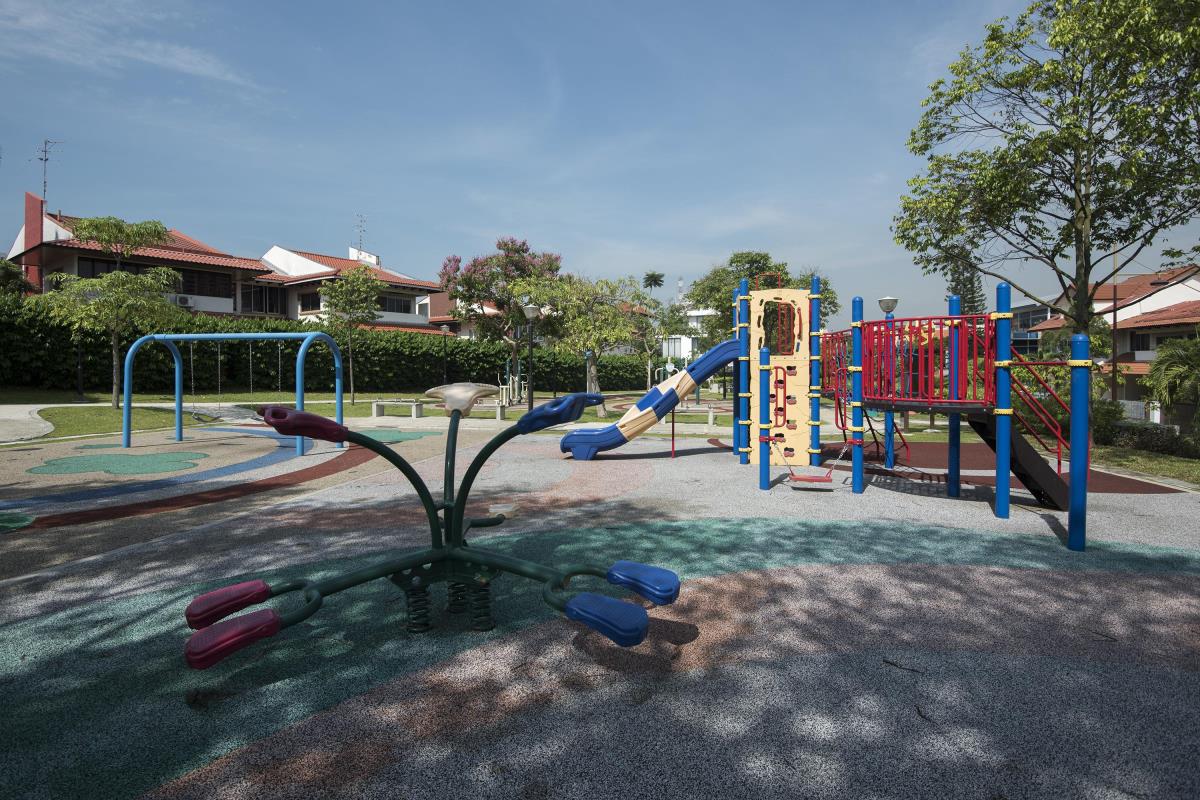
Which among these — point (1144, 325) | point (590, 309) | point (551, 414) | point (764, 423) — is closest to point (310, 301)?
point (590, 309)

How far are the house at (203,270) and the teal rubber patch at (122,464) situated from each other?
20.9m

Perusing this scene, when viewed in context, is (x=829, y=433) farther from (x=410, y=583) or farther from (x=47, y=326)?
(x=47, y=326)

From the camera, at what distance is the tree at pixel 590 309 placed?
2470cm

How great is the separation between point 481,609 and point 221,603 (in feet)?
4.30

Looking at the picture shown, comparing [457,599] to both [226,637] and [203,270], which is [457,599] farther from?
[203,270]

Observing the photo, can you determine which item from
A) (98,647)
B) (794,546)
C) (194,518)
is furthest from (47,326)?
(794,546)

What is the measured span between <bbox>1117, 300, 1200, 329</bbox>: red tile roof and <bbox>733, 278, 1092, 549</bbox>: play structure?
1045 inches

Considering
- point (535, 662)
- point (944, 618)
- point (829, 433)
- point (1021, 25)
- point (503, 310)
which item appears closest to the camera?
point (535, 662)

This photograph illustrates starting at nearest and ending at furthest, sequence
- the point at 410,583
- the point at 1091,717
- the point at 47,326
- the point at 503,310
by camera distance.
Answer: the point at 1091,717 → the point at 410,583 → the point at 47,326 → the point at 503,310

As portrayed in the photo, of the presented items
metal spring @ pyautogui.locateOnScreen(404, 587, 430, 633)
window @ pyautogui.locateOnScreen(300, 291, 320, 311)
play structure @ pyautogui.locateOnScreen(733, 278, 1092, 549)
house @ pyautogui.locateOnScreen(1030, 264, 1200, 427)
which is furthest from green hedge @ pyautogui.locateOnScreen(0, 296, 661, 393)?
house @ pyautogui.locateOnScreen(1030, 264, 1200, 427)

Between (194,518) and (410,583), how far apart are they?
435 centimetres

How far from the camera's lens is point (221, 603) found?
302cm

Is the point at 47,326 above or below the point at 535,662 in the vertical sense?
above

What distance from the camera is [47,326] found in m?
23.2
